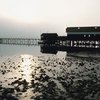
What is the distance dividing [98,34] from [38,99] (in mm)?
77652

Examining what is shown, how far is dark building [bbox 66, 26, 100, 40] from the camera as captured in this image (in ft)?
304

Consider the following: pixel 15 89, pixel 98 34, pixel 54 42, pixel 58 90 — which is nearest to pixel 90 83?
pixel 58 90

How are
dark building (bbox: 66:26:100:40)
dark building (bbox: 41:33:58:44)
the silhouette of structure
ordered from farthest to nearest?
dark building (bbox: 41:33:58:44) → the silhouette of structure → dark building (bbox: 66:26:100:40)

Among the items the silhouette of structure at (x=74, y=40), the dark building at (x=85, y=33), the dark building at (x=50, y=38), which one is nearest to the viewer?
the dark building at (x=85, y=33)

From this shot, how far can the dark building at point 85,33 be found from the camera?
92.7 meters

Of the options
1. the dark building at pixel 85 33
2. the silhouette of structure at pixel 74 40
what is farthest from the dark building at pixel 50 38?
the dark building at pixel 85 33

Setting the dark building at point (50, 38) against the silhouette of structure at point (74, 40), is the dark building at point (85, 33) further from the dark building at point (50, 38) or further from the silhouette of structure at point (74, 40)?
the dark building at point (50, 38)

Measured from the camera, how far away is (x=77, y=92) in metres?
20.2

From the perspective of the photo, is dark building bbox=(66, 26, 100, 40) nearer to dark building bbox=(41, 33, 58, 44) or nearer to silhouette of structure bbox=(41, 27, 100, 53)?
silhouette of structure bbox=(41, 27, 100, 53)

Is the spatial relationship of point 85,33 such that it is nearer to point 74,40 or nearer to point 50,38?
point 74,40

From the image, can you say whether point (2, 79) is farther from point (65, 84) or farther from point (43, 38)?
point (43, 38)

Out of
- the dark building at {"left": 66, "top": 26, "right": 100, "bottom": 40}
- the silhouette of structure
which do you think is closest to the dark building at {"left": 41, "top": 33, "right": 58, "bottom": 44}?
the silhouette of structure

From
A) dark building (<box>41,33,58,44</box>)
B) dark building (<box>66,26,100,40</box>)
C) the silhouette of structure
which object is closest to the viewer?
dark building (<box>66,26,100,40</box>)

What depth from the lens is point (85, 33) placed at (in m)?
98.4
